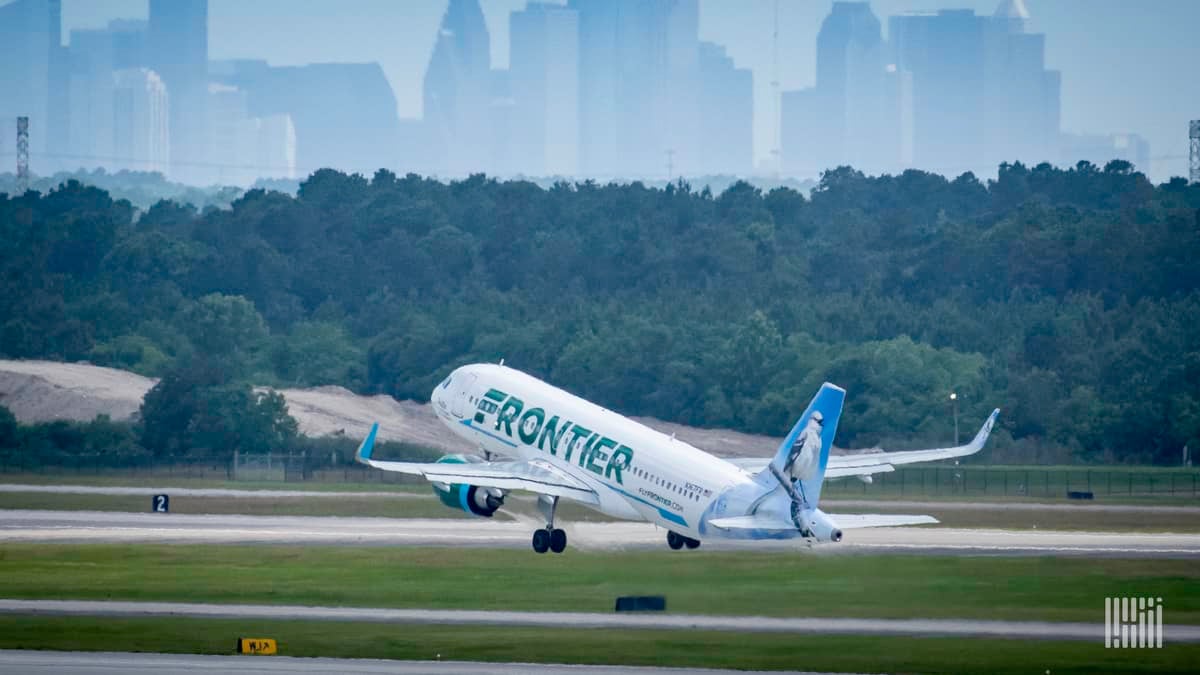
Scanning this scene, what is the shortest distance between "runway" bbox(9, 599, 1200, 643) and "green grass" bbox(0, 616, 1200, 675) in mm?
952

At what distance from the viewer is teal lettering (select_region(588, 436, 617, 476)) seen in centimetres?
6812

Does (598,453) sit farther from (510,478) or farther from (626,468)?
(510,478)

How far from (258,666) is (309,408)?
80.9 metres

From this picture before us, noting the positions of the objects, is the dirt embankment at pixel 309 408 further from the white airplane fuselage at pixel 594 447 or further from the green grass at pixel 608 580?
the green grass at pixel 608 580

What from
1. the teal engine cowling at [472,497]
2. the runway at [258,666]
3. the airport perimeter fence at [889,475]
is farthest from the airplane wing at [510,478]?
the airport perimeter fence at [889,475]

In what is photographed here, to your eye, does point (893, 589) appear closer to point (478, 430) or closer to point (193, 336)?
point (478, 430)

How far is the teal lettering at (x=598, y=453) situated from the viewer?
6812cm

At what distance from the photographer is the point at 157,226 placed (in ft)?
643

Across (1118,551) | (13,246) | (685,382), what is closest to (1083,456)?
(685,382)

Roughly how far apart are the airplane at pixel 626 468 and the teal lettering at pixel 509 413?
35 mm

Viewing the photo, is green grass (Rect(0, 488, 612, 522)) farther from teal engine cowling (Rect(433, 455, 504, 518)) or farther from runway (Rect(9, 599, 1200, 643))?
runway (Rect(9, 599, 1200, 643))

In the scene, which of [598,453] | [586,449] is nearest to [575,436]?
[586,449]

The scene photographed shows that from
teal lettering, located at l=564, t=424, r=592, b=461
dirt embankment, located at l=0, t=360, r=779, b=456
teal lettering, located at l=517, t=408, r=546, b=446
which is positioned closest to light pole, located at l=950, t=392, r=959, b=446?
dirt embankment, located at l=0, t=360, r=779, b=456

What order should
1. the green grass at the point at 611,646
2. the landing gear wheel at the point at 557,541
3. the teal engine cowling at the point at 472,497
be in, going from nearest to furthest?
the green grass at the point at 611,646 → the landing gear wheel at the point at 557,541 → the teal engine cowling at the point at 472,497
